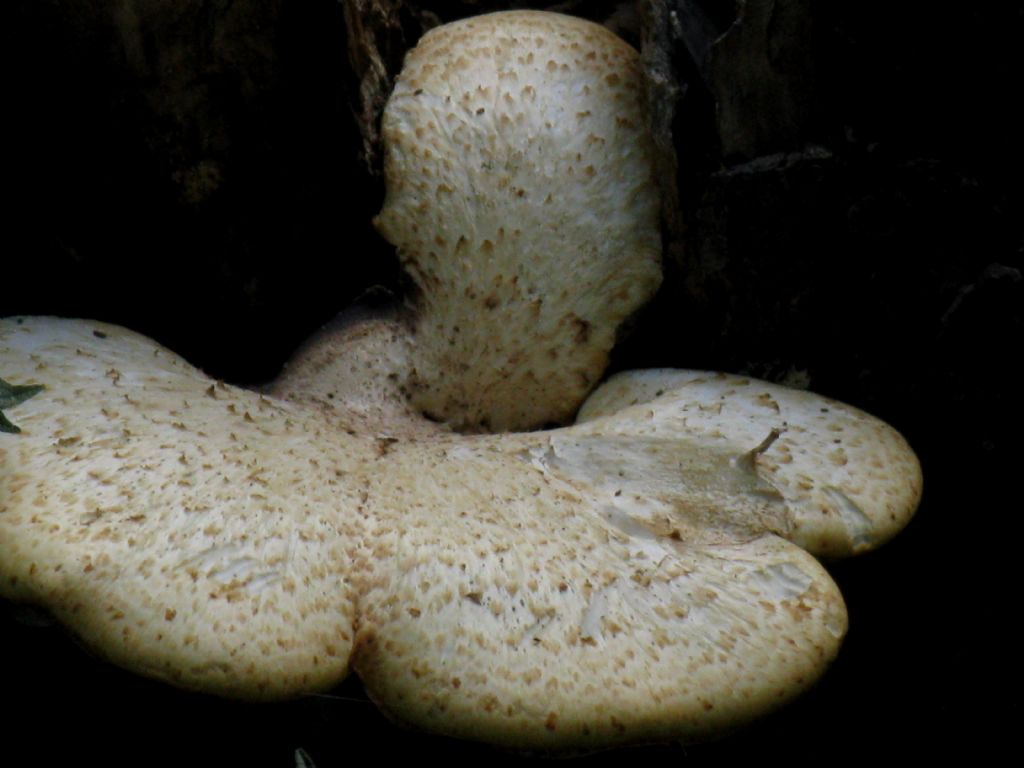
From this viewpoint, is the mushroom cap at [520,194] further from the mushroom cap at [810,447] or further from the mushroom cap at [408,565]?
the mushroom cap at [408,565]

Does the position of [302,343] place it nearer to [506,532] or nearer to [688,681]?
[506,532]

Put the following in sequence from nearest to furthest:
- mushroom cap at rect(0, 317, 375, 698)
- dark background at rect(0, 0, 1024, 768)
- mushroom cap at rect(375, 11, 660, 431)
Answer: mushroom cap at rect(0, 317, 375, 698) < dark background at rect(0, 0, 1024, 768) < mushroom cap at rect(375, 11, 660, 431)

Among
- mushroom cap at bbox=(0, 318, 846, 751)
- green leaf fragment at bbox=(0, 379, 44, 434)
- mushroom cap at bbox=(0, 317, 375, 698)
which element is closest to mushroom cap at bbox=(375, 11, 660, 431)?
mushroom cap at bbox=(0, 318, 846, 751)

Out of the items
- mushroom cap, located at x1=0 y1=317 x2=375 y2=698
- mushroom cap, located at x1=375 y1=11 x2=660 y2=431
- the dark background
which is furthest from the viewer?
mushroom cap, located at x1=375 y1=11 x2=660 y2=431

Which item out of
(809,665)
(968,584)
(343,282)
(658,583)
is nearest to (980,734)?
(968,584)

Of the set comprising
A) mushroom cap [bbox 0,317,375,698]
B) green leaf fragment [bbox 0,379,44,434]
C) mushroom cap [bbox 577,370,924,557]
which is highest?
green leaf fragment [bbox 0,379,44,434]

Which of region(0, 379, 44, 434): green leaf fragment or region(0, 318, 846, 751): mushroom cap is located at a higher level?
region(0, 379, 44, 434): green leaf fragment

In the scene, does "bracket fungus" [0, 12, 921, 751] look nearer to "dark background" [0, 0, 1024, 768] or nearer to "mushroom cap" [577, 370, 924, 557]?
"mushroom cap" [577, 370, 924, 557]
